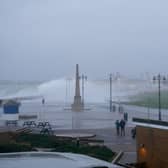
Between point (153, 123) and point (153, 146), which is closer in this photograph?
point (153, 123)

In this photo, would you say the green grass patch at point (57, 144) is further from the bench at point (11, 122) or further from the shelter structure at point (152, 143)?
the bench at point (11, 122)

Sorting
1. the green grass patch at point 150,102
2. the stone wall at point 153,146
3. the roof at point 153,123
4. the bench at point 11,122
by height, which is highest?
the roof at point 153,123

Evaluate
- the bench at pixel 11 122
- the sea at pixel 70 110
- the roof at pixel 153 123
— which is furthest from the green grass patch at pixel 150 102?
the roof at pixel 153 123

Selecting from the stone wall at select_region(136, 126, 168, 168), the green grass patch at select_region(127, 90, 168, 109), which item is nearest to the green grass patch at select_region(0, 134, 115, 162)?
the stone wall at select_region(136, 126, 168, 168)

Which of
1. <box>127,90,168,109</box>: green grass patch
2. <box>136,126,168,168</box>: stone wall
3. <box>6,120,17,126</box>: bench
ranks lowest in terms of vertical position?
<box>127,90,168,109</box>: green grass patch

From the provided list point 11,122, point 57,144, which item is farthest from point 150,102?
point 57,144

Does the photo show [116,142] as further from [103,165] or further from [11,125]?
[103,165]

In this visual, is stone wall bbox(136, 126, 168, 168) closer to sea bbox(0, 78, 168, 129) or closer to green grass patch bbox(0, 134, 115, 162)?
green grass patch bbox(0, 134, 115, 162)

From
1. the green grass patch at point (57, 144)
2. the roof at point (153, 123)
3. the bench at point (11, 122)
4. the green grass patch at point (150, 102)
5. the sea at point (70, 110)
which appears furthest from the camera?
the green grass patch at point (150, 102)

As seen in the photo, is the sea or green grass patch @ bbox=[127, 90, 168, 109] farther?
green grass patch @ bbox=[127, 90, 168, 109]

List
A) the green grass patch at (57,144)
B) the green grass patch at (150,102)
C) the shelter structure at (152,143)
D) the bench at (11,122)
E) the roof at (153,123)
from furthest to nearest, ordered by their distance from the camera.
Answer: the green grass patch at (150,102) < the bench at (11,122) < the green grass patch at (57,144) < the shelter structure at (152,143) < the roof at (153,123)

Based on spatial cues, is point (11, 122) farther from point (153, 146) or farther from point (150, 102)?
point (150, 102)

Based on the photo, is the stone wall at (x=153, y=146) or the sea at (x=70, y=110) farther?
the sea at (x=70, y=110)

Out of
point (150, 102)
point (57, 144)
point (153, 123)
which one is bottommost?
point (150, 102)
